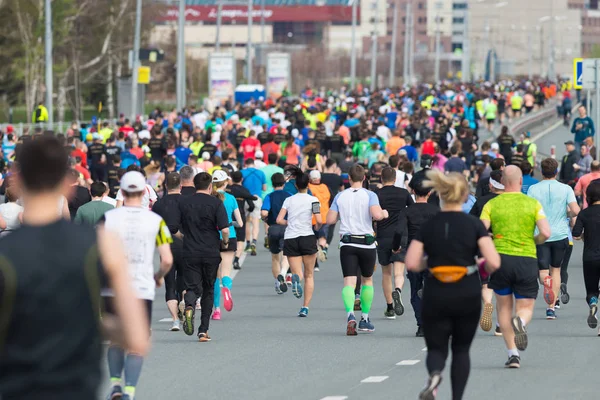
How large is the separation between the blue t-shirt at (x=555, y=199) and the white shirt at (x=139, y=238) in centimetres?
609

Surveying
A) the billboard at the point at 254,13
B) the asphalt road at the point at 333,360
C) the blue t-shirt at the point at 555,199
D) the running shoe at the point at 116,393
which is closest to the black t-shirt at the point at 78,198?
the asphalt road at the point at 333,360

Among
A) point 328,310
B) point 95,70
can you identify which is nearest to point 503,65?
point 95,70

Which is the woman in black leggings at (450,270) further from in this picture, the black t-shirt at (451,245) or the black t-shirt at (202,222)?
the black t-shirt at (202,222)

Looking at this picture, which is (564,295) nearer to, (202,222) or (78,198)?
(202,222)

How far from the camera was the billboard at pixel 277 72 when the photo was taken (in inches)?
2744

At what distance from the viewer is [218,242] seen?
13.4 metres

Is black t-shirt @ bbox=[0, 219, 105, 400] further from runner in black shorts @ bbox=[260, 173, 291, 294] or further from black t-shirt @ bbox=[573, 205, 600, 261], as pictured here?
runner in black shorts @ bbox=[260, 173, 291, 294]

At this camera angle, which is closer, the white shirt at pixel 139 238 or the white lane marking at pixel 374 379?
the white shirt at pixel 139 238

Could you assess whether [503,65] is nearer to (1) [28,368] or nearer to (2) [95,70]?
(2) [95,70]

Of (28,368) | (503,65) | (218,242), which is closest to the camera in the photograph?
(28,368)

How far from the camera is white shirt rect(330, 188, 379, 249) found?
1379 centimetres

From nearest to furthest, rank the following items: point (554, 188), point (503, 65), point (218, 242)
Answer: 1. point (218, 242)
2. point (554, 188)
3. point (503, 65)

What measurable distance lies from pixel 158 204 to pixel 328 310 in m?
3.19

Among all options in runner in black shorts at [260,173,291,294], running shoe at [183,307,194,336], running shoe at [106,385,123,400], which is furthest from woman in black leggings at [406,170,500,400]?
runner in black shorts at [260,173,291,294]
